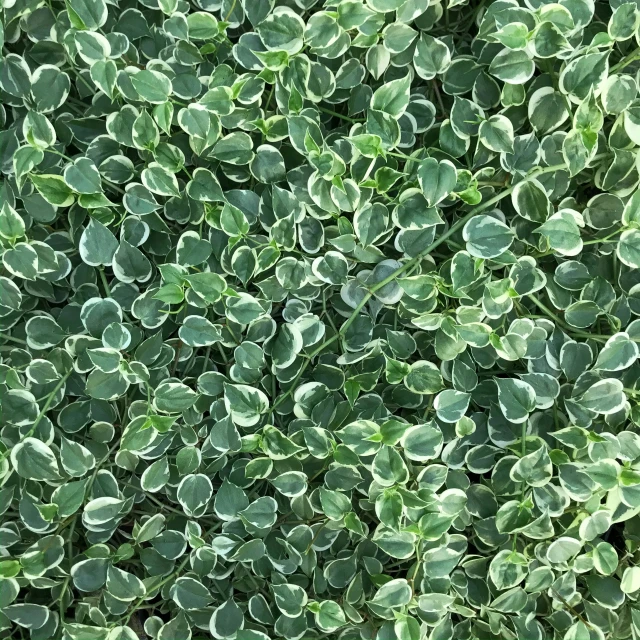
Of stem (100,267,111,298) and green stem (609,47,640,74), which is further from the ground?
green stem (609,47,640,74)

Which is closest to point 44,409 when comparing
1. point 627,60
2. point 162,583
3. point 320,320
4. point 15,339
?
point 15,339

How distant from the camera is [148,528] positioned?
2.94 ft

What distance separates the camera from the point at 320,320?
36.0 inches

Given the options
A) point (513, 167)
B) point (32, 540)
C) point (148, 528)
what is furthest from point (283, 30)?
point (32, 540)

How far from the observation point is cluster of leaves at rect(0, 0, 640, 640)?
83cm

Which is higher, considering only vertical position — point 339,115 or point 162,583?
point 339,115

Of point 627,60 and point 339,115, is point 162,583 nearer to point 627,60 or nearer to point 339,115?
point 339,115

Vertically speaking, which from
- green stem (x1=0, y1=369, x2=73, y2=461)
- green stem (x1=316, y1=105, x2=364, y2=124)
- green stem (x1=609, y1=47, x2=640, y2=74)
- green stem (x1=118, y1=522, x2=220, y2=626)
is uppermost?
green stem (x1=609, y1=47, x2=640, y2=74)

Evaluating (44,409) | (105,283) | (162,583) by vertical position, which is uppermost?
(105,283)

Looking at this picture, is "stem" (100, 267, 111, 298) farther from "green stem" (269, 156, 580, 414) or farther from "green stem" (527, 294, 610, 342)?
"green stem" (527, 294, 610, 342)

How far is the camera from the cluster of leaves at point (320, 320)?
833mm

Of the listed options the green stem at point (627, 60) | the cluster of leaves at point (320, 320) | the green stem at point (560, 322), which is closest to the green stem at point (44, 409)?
the cluster of leaves at point (320, 320)

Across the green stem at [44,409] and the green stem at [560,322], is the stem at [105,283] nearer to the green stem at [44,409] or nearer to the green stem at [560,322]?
the green stem at [44,409]

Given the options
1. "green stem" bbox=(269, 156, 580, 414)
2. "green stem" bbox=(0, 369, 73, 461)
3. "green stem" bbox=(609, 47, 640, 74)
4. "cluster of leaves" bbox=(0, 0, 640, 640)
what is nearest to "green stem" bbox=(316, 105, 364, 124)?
"cluster of leaves" bbox=(0, 0, 640, 640)
